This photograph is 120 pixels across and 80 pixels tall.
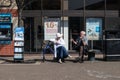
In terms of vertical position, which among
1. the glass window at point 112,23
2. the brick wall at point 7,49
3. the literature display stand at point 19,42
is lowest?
the brick wall at point 7,49

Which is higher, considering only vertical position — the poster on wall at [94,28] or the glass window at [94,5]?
the glass window at [94,5]

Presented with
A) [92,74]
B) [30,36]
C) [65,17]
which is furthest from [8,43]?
[92,74]

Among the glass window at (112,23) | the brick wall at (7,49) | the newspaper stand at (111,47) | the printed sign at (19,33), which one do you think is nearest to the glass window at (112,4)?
the glass window at (112,23)

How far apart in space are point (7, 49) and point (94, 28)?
18.8 feet

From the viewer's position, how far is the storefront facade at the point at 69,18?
2477 centimetres

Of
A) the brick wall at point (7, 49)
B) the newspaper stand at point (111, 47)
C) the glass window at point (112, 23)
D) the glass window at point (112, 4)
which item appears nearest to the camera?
the newspaper stand at point (111, 47)

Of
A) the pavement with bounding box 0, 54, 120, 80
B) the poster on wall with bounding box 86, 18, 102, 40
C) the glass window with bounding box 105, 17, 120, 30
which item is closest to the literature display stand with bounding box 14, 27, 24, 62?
the pavement with bounding box 0, 54, 120, 80

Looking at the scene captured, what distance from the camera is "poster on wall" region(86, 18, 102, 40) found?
25.0 metres

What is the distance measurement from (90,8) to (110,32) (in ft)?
13.7

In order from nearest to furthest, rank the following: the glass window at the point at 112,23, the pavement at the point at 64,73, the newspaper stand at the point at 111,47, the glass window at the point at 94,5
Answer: the pavement at the point at 64,73
the newspaper stand at the point at 111,47
the glass window at the point at 112,23
the glass window at the point at 94,5

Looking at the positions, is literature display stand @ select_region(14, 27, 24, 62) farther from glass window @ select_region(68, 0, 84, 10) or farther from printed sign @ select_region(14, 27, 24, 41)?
glass window @ select_region(68, 0, 84, 10)

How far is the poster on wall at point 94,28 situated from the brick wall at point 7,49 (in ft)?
16.3

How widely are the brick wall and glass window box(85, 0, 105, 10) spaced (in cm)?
538

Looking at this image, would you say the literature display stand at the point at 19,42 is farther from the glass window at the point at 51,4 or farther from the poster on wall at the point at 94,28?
the poster on wall at the point at 94,28
